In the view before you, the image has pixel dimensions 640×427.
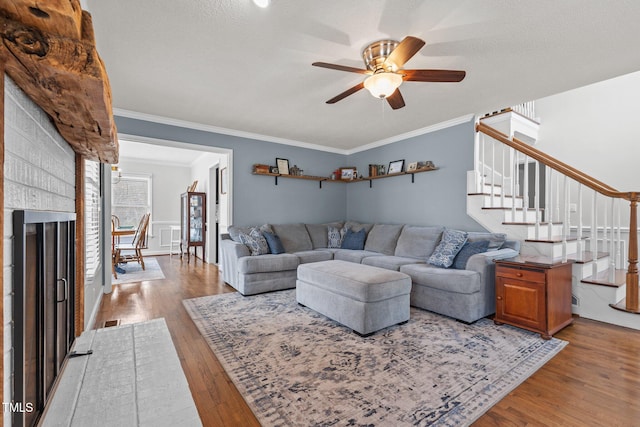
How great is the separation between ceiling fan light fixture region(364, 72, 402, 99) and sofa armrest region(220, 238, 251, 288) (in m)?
2.73

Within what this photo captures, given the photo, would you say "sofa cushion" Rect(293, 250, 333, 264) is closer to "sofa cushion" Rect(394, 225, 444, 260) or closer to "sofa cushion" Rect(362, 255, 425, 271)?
"sofa cushion" Rect(362, 255, 425, 271)

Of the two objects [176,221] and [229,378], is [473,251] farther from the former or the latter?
[176,221]

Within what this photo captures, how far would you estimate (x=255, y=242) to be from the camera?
418cm

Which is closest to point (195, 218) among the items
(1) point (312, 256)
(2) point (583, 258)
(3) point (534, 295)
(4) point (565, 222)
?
(1) point (312, 256)

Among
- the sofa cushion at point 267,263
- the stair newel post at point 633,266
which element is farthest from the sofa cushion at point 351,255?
the stair newel post at point 633,266

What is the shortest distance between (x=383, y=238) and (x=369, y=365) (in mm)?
2719

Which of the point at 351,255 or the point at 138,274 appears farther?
the point at 138,274

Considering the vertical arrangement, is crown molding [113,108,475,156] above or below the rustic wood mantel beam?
above

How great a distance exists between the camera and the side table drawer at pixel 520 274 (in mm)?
2611

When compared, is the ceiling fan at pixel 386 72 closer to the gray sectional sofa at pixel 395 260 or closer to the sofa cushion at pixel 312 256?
the gray sectional sofa at pixel 395 260

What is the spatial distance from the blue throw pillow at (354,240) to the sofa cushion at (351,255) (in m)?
0.13

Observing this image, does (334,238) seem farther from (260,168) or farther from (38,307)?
(38,307)

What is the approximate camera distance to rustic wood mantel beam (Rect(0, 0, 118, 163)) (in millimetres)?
599

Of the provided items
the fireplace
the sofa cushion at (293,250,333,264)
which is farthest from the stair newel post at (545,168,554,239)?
the fireplace
